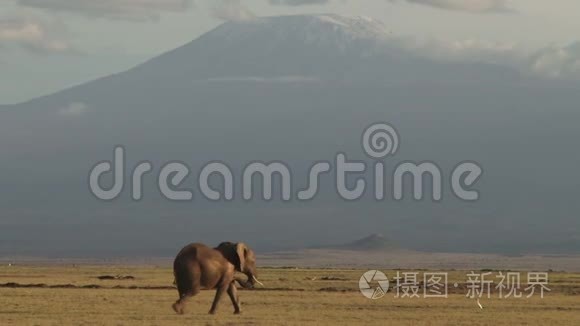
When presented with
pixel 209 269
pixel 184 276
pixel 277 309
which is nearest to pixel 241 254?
pixel 209 269

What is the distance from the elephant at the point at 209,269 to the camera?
5009 cm

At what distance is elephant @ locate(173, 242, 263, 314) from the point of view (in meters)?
50.1

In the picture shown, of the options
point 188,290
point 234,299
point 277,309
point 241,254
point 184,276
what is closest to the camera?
point 184,276

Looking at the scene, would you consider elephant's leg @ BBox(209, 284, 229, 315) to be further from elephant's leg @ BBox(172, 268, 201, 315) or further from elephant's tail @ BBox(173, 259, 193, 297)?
elephant's tail @ BBox(173, 259, 193, 297)

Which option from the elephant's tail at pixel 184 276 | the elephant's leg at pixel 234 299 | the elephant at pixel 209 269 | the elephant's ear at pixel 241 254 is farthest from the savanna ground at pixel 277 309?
the elephant's ear at pixel 241 254

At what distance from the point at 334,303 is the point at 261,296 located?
6.79m

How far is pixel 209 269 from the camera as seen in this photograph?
165 ft

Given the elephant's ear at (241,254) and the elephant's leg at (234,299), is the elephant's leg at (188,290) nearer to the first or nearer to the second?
the elephant's leg at (234,299)

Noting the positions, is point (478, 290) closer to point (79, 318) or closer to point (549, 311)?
point (549, 311)

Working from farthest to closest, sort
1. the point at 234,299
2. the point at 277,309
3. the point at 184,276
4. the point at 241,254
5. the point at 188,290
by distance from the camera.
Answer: the point at 277,309 < the point at 241,254 < the point at 234,299 < the point at 188,290 < the point at 184,276

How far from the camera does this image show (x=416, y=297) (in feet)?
209

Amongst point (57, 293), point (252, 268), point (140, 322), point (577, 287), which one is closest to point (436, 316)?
→ point (252, 268)

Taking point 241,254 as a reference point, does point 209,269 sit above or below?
below

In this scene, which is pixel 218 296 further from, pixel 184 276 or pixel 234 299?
pixel 184 276
